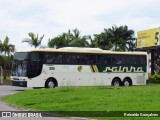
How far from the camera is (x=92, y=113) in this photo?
14055 mm

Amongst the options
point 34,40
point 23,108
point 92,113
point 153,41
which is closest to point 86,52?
point 153,41

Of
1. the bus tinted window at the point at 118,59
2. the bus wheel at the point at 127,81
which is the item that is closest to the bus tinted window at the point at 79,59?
the bus tinted window at the point at 118,59

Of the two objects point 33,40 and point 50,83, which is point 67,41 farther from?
point 50,83

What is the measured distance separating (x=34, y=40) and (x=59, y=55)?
25.6 meters

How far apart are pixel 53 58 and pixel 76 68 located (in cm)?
223

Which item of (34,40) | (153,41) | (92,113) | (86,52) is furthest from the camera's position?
(34,40)

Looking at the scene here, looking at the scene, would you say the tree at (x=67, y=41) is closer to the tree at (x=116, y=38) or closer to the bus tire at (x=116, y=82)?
the tree at (x=116, y=38)

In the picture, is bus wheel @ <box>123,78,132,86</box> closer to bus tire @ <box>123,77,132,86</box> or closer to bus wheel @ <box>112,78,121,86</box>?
bus tire @ <box>123,77,132,86</box>

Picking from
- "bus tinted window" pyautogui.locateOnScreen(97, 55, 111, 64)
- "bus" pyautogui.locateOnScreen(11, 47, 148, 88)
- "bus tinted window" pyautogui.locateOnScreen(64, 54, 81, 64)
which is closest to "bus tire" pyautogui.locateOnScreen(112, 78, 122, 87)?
"bus" pyautogui.locateOnScreen(11, 47, 148, 88)

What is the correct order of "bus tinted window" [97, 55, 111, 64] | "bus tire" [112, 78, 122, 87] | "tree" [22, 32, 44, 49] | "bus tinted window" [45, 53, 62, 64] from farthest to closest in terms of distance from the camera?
"tree" [22, 32, 44, 49] → "bus tire" [112, 78, 122, 87] → "bus tinted window" [97, 55, 111, 64] → "bus tinted window" [45, 53, 62, 64]

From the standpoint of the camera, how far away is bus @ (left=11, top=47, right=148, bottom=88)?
30234 mm

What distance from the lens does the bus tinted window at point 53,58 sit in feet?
101

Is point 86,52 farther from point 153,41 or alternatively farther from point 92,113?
point 92,113

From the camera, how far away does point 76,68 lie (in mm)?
32375
